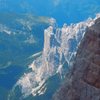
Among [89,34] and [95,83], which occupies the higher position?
[89,34]

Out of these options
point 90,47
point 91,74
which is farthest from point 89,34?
point 91,74

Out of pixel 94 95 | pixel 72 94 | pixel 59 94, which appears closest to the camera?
pixel 94 95

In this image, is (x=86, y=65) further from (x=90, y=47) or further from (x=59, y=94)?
(x=59, y=94)

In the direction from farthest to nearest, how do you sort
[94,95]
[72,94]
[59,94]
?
[59,94] < [72,94] < [94,95]

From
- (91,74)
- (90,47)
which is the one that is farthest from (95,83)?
(90,47)

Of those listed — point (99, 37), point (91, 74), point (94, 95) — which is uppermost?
point (99, 37)

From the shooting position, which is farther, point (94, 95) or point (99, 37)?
point (99, 37)

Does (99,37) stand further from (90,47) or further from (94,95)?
(94,95)
